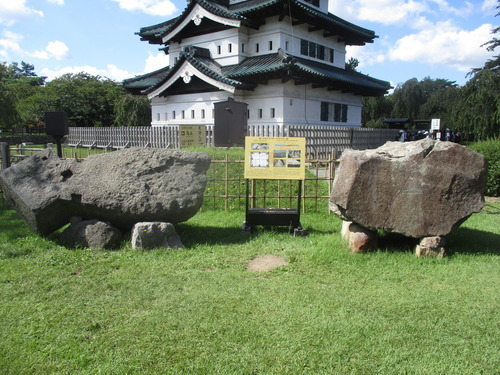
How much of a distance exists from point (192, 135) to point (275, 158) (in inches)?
409

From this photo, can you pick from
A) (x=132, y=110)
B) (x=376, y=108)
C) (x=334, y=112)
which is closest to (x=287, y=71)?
(x=334, y=112)

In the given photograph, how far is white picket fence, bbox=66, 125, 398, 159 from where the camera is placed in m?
15.8

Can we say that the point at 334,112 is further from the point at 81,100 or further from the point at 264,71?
the point at 81,100

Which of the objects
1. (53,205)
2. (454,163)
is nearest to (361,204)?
(454,163)

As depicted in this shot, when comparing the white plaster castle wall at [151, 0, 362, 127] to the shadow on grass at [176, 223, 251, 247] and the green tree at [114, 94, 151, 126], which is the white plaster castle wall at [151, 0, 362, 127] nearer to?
the green tree at [114, 94, 151, 126]

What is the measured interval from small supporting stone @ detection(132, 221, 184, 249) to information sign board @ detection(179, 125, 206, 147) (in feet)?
36.0

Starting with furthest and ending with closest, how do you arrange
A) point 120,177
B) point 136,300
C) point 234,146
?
point 234,146 → point 120,177 → point 136,300

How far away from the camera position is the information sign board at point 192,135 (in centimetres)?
1675

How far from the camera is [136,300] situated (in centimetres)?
434

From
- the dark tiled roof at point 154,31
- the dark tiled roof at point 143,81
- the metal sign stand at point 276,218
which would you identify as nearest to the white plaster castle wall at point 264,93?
the dark tiled roof at point 143,81

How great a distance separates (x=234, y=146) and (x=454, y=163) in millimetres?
10729

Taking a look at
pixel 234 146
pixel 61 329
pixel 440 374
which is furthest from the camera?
pixel 234 146

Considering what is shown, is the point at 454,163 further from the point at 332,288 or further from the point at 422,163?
the point at 332,288

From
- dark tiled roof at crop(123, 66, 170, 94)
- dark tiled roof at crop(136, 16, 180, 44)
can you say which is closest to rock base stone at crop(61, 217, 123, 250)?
dark tiled roof at crop(123, 66, 170, 94)
